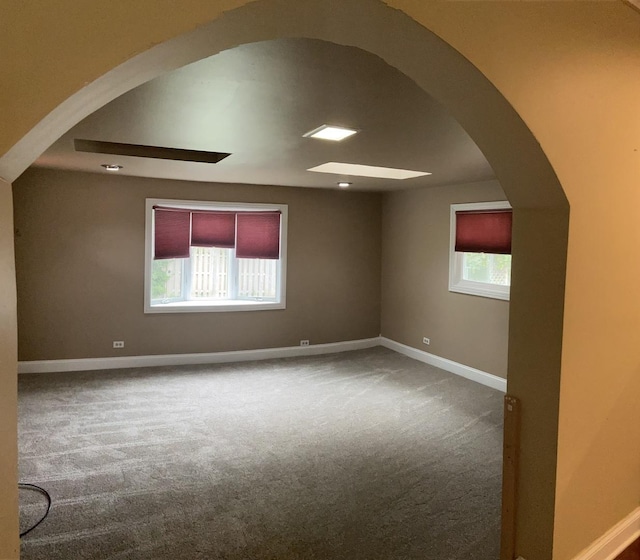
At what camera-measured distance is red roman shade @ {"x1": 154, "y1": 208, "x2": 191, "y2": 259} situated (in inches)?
229

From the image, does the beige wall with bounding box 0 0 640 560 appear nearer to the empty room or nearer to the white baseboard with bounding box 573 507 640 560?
the white baseboard with bounding box 573 507 640 560

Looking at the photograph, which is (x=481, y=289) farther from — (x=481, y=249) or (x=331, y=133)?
(x=331, y=133)

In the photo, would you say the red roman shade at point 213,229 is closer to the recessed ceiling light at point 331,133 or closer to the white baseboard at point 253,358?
the white baseboard at point 253,358

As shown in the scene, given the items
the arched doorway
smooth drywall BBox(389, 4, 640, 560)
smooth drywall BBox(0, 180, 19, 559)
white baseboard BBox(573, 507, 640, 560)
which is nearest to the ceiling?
the arched doorway

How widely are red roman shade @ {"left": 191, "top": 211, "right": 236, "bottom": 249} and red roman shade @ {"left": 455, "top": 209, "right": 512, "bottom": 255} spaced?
2.92 meters

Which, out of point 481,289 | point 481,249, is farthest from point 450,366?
point 481,249

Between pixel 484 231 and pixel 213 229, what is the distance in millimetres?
3384

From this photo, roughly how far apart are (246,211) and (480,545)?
484 centimetres

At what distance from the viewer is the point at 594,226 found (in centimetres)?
188

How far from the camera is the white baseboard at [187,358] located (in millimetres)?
5336

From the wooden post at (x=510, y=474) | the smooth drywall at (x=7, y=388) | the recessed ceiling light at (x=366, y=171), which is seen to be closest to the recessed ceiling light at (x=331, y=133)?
the recessed ceiling light at (x=366, y=171)

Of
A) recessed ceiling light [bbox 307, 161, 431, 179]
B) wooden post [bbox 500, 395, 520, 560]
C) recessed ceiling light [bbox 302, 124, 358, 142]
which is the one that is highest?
recessed ceiling light [bbox 307, 161, 431, 179]

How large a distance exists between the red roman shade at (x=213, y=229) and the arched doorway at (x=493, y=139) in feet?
15.5

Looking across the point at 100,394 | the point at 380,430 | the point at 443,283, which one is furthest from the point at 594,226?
the point at 100,394
